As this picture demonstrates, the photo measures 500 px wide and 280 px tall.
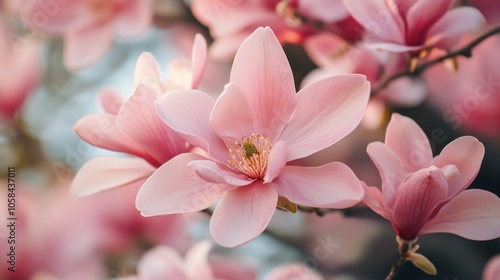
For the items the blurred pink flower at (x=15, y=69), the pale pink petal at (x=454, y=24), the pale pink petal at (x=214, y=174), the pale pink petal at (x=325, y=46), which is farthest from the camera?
the blurred pink flower at (x=15, y=69)

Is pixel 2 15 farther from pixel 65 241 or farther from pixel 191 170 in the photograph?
pixel 191 170

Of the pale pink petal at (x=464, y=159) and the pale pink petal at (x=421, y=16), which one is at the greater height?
the pale pink petal at (x=421, y=16)

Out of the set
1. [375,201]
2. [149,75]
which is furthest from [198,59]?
[375,201]

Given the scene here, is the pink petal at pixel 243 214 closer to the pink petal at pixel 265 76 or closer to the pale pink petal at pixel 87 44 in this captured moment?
the pink petal at pixel 265 76

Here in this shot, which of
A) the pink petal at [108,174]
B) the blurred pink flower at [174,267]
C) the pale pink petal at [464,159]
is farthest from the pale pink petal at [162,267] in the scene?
the pale pink petal at [464,159]

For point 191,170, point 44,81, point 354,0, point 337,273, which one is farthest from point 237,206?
point 44,81

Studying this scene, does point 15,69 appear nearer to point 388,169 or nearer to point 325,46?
point 325,46

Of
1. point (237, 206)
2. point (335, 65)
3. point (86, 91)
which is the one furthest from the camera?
point (86, 91)
